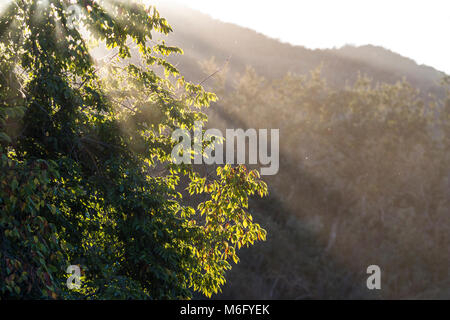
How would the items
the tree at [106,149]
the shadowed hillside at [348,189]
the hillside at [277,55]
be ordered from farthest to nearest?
the hillside at [277,55] → the shadowed hillside at [348,189] → the tree at [106,149]

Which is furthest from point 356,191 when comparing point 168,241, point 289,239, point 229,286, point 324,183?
point 168,241

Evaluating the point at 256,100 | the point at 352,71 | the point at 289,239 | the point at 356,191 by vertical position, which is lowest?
the point at 289,239

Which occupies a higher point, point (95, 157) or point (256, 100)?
point (256, 100)

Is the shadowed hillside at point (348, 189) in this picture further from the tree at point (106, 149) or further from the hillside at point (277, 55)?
the hillside at point (277, 55)

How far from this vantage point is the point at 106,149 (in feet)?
22.6

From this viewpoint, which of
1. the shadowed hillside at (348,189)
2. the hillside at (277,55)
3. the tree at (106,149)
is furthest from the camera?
the hillside at (277,55)

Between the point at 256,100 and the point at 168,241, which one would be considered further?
the point at 256,100

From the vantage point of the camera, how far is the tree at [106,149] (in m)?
5.75

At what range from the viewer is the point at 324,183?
40781mm

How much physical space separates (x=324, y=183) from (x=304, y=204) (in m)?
3.48

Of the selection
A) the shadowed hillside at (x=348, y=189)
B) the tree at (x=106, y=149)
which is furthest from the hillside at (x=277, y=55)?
the tree at (x=106, y=149)

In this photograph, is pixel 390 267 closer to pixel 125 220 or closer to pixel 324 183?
pixel 324 183

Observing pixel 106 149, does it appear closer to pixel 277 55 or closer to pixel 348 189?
pixel 348 189

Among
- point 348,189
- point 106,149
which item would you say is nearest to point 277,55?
point 348,189
